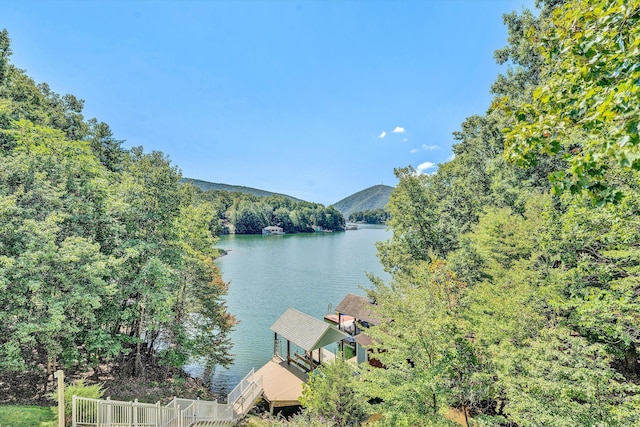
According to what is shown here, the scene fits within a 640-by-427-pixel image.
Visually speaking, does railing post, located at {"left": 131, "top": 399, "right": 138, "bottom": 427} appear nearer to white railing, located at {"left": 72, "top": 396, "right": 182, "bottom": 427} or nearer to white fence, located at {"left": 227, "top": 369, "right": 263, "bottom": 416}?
white railing, located at {"left": 72, "top": 396, "right": 182, "bottom": 427}

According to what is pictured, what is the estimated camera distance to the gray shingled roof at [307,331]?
16141 millimetres

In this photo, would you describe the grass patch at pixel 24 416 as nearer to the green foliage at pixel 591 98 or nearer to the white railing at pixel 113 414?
the white railing at pixel 113 414

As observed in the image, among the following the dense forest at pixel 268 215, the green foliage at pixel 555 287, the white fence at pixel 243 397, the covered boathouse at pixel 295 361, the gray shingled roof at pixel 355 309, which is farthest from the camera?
the dense forest at pixel 268 215

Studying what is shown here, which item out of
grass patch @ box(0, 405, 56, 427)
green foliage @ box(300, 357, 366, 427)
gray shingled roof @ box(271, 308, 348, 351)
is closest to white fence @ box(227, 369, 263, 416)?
gray shingled roof @ box(271, 308, 348, 351)

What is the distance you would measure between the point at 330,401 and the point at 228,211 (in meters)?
110

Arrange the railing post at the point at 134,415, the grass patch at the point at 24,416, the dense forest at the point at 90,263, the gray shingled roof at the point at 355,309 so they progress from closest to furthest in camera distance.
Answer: the grass patch at the point at 24,416 → the railing post at the point at 134,415 → the dense forest at the point at 90,263 → the gray shingled roof at the point at 355,309

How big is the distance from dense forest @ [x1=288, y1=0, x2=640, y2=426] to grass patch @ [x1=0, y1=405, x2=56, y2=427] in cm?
698

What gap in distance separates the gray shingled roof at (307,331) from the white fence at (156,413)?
142 inches

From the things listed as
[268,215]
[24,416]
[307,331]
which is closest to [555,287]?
[307,331]

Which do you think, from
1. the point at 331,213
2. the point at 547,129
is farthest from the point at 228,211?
the point at 547,129

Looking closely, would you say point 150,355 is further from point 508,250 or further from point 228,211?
point 228,211

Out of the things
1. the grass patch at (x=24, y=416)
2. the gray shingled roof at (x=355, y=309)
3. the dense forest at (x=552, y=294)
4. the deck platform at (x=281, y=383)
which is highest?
the dense forest at (x=552, y=294)

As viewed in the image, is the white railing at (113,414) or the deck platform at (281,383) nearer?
the white railing at (113,414)

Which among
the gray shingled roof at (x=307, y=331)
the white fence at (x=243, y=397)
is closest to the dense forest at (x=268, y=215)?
the gray shingled roof at (x=307, y=331)
